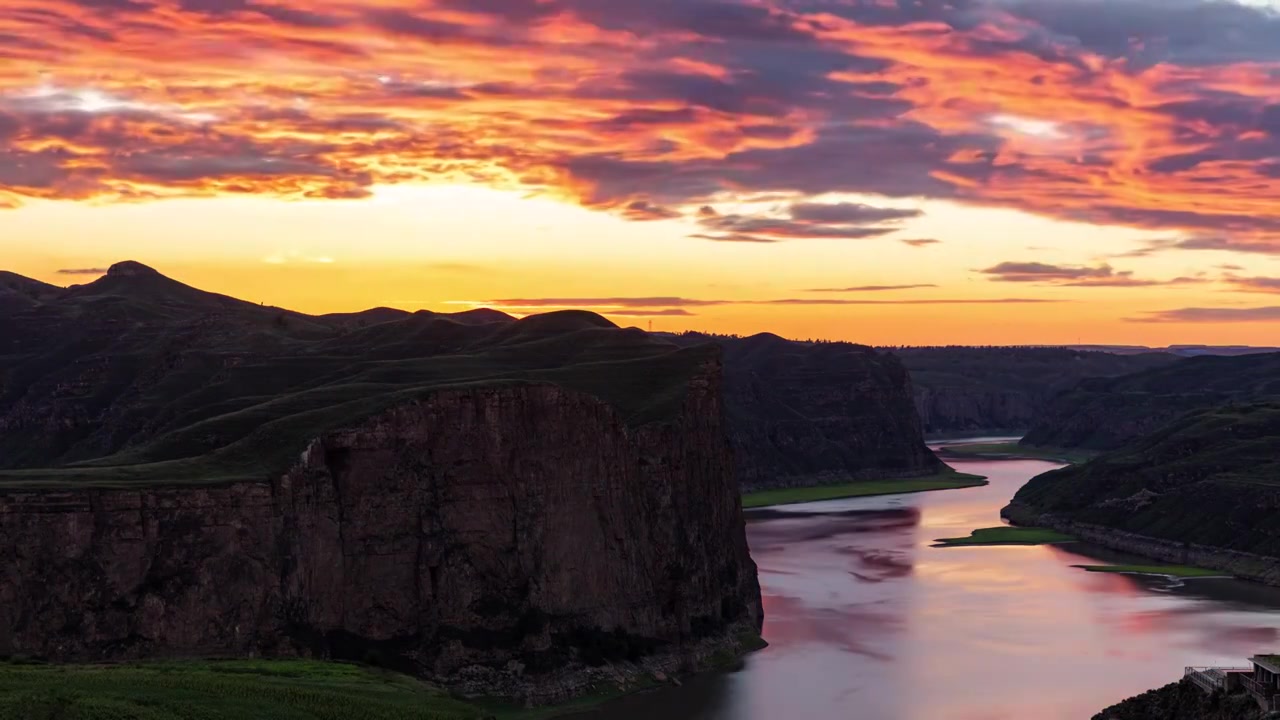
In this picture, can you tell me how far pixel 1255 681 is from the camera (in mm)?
77438

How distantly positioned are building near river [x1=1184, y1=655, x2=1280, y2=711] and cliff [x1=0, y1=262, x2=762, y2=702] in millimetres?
42160

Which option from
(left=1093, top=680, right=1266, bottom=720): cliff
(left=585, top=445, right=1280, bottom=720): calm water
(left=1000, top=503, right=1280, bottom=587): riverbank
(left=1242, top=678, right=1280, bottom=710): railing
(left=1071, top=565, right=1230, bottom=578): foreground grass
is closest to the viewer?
(left=1242, top=678, right=1280, bottom=710): railing

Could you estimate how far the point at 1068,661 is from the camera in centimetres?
12144

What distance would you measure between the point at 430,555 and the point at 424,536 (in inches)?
50.9

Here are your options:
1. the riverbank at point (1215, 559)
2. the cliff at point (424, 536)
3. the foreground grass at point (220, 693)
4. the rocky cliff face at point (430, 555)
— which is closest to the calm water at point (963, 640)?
the riverbank at point (1215, 559)

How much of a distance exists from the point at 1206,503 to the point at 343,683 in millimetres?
135369

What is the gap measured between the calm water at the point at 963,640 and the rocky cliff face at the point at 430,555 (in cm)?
768

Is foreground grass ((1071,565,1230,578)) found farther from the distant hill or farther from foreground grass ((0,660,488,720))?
foreground grass ((0,660,488,720))

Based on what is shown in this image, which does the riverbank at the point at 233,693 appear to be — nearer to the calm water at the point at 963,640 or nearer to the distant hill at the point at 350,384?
the distant hill at the point at 350,384

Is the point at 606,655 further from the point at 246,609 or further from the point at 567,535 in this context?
the point at 246,609

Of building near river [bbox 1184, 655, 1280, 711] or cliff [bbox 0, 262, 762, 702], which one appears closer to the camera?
building near river [bbox 1184, 655, 1280, 711]

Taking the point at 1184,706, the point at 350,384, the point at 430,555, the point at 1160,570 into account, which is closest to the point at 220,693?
the point at 430,555

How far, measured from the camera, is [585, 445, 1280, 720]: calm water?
108 metres

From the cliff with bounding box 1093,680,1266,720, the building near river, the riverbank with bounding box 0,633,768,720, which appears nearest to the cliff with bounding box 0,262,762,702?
the riverbank with bounding box 0,633,768,720
